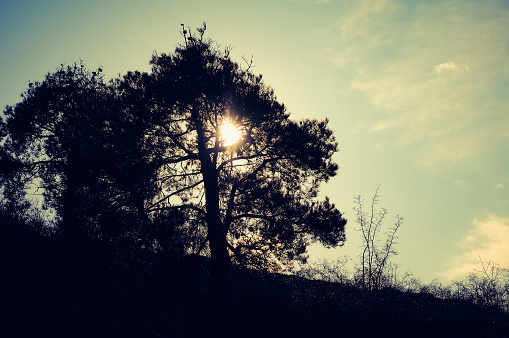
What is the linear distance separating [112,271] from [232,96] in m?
6.59

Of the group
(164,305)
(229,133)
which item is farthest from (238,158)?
(164,305)

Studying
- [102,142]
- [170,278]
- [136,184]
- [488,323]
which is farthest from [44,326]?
[488,323]

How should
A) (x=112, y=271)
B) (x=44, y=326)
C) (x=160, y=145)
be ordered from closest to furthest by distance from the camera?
1. (x=44, y=326)
2. (x=112, y=271)
3. (x=160, y=145)

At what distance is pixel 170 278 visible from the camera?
932cm

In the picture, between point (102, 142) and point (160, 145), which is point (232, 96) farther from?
point (102, 142)

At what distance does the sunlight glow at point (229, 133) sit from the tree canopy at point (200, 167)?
51mm

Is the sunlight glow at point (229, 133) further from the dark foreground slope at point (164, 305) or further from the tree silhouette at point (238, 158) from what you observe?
the dark foreground slope at point (164, 305)

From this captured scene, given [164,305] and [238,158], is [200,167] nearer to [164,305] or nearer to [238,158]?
[238,158]

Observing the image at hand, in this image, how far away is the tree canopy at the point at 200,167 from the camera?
993 centimetres

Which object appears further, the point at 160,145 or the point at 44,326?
the point at 160,145

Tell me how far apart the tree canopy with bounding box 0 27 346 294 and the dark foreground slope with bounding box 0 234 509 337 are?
0.77 meters

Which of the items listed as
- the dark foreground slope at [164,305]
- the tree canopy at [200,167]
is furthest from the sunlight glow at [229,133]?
the dark foreground slope at [164,305]

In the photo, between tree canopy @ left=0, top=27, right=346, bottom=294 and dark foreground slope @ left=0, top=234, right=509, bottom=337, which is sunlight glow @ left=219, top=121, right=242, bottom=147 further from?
dark foreground slope @ left=0, top=234, right=509, bottom=337

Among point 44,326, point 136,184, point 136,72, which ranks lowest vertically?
point 44,326
